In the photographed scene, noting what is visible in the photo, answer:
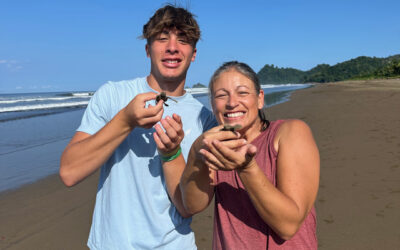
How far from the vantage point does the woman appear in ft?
5.33

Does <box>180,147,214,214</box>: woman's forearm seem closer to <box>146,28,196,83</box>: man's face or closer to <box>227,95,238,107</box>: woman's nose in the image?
<box>227,95,238,107</box>: woman's nose

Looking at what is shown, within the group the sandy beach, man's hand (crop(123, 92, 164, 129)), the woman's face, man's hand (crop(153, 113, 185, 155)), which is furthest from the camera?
the sandy beach

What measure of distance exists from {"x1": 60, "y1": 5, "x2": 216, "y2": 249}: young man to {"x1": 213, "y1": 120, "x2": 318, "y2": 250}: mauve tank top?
1.06 ft

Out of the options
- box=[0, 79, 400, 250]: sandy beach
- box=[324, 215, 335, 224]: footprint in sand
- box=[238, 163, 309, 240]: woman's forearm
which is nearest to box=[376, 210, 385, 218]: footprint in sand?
box=[0, 79, 400, 250]: sandy beach

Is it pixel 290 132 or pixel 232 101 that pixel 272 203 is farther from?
pixel 232 101

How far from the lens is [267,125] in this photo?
228 cm

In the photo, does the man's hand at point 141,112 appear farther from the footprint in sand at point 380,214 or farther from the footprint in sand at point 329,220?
the footprint in sand at point 380,214

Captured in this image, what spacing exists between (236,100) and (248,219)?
Result: 91cm

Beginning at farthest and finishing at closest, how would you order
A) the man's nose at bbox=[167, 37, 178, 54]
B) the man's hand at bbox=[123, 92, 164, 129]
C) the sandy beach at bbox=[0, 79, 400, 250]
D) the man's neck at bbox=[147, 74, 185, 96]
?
the sandy beach at bbox=[0, 79, 400, 250]
the man's neck at bbox=[147, 74, 185, 96]
the man's nose at bbox=[167, 37, 178, 54]
the man's hand at bbox=[123, 92, 164, 129]

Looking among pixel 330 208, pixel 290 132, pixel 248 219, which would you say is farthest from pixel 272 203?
pixel 330 208

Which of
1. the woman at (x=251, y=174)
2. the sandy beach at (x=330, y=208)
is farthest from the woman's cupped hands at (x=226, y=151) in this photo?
the sandy beach at (x=330, y=208)

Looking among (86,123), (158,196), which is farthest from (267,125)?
(86,123)

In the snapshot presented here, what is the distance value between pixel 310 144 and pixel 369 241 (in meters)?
3.13

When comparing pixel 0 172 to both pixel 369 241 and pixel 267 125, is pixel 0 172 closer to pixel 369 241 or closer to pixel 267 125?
pixel 267 125
